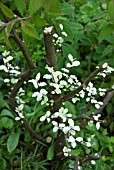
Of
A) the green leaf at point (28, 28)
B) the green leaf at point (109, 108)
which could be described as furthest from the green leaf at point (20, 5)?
the green leaf at point (109, 108)

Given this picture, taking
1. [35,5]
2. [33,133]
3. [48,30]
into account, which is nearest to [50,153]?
[33,133]

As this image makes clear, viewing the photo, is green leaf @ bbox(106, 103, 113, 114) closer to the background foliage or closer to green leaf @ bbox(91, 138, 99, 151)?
the background foliage

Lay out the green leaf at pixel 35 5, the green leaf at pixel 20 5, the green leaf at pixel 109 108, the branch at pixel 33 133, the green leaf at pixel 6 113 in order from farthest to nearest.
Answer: the green leaf at pixel 109 108 → the green leaf at pixel 6 113 → the branch at pixel 33 133 → the green leaf at pixel 20 5 → the green leaf at pixel 35 5

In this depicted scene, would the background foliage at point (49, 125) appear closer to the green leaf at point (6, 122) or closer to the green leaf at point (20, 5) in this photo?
the green leaf at point (6, 122)

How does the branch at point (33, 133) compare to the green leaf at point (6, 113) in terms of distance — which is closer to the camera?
the branch at point (33, 133)

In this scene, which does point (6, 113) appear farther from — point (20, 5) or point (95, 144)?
point (20, 5)

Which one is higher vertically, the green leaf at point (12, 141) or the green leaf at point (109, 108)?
the green leaf at point (109, 108)
